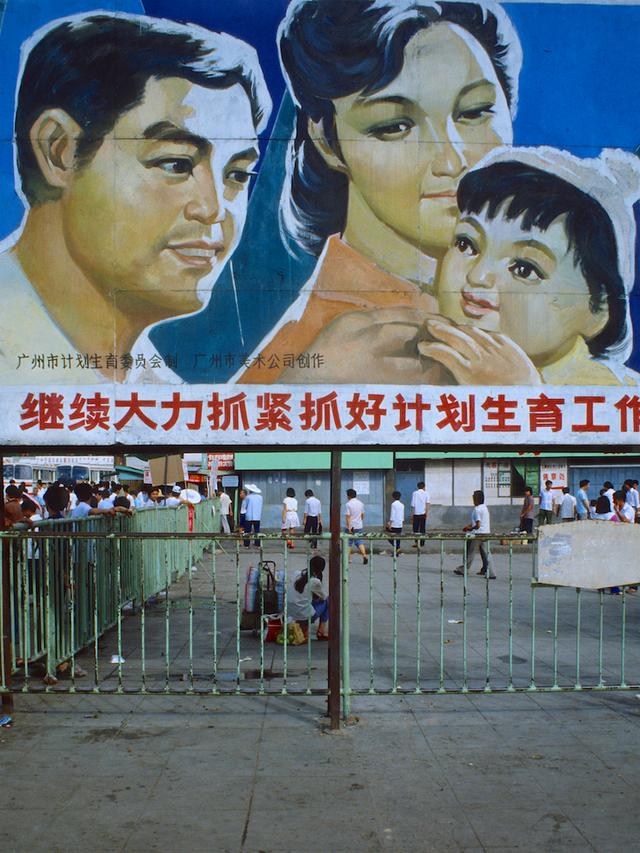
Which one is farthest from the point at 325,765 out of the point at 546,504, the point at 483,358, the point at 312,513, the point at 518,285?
the point at 546,504

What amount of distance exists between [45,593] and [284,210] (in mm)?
4026

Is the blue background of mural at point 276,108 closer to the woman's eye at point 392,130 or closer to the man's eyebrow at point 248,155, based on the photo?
the man's eyebrow at point 248,155

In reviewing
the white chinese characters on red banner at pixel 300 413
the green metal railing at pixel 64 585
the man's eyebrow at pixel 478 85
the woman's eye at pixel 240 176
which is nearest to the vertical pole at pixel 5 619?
the green metal railing at pixel 64 585

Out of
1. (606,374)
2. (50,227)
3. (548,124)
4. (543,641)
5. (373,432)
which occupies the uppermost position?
(548,124)

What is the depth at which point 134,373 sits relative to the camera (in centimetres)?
557

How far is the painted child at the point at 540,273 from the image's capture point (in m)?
5.62

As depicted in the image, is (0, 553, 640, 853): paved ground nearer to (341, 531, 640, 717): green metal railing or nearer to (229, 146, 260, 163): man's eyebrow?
(341, 531, 640, 717): green metal railing

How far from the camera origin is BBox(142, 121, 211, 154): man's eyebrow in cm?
559

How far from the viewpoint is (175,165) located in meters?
5.59

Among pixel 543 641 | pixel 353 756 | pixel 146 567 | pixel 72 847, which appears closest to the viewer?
pixel 72 847

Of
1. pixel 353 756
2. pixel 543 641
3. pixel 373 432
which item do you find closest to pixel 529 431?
pixel 373 432

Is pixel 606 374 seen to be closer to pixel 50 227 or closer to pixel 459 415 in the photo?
pixel 459 415

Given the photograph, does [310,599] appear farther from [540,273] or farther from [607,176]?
[607,176]

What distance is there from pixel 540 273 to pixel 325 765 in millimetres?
3513
